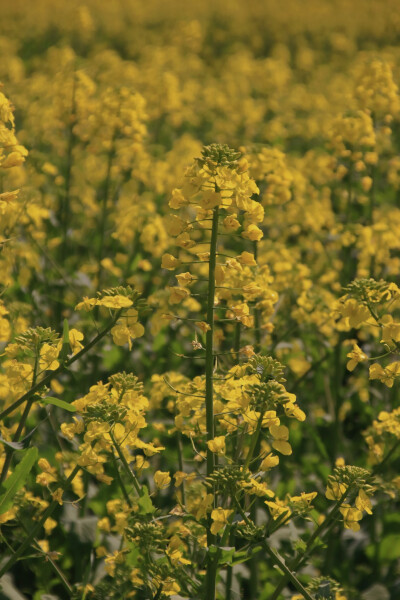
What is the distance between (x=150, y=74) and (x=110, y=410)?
588 centimetres

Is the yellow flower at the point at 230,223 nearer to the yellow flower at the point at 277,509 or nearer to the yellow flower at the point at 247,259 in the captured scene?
the yellow flower at the point at 247,259

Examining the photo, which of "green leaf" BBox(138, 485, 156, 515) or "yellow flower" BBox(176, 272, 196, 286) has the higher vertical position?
"yellow flower" BBox(176, 272, 196, 286)

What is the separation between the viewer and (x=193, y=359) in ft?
17.9

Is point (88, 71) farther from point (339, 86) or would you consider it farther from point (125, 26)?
point (125, 26)

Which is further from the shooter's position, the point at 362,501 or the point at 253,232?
the point at 253,232

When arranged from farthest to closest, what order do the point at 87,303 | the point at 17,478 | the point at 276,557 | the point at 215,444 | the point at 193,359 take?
the point at 193,359 < the point at 17,478 < the point at 87,303 < the point at 215,444 < the point at 276,557

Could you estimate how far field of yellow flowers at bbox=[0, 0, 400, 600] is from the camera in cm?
248

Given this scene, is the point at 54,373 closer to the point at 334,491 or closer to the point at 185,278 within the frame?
the point at 185,278

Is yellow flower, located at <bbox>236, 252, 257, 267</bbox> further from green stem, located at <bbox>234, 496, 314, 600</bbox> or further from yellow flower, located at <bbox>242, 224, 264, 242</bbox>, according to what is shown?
green stem, located at <bbox>234, 496, 314, 600</bbox>

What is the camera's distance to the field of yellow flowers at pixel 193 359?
2482mm

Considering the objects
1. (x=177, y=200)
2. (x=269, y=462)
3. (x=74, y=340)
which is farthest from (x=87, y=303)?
(x=269, y=462)

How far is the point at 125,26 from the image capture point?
2220 centimetres

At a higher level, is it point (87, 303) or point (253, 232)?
point (253, 232)

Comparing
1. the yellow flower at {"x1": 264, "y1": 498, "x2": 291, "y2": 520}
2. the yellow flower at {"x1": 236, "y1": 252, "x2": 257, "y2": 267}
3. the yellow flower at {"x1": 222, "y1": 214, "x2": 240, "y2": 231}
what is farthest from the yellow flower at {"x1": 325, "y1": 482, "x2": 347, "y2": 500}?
the yellow flower at {"x1": 222, "y1": 214, "x2": 240, "y2": 231}
